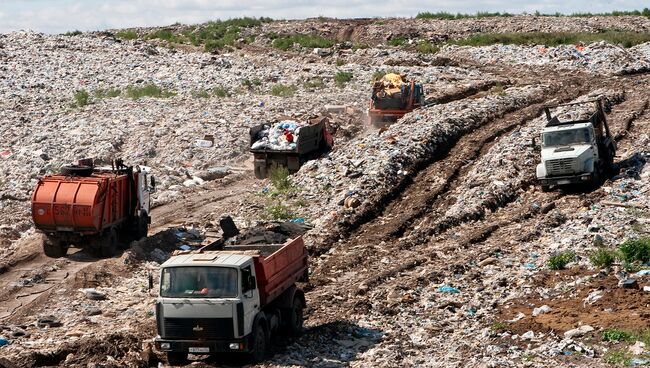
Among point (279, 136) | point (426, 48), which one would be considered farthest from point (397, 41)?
point (279, 136)

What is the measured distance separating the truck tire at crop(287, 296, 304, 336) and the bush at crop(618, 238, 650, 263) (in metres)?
6.24

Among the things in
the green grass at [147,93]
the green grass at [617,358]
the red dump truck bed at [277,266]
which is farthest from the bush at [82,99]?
the green grass at [617,358]

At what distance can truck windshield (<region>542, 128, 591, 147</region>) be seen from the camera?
26.9 m

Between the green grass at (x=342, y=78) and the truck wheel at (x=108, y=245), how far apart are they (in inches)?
991

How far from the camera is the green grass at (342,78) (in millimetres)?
48331

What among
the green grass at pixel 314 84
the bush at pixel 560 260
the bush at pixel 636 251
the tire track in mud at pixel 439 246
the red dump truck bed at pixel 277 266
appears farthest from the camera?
A: the green grass at pixel 314 84

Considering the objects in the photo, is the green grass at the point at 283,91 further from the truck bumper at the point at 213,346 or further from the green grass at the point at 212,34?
the truck bumper at the point at 213,346

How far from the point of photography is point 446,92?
45.3 meters

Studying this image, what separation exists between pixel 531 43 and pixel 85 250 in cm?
4073

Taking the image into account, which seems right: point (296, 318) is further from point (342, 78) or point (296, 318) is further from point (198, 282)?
point (342, 78)

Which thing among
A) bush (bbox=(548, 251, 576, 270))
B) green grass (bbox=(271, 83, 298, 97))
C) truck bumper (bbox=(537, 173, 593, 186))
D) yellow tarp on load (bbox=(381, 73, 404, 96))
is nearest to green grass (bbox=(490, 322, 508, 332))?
bush (bbox=(548, 251, 576, 270))

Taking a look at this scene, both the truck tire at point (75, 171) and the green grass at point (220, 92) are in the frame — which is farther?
the green grass at point (220, 92)

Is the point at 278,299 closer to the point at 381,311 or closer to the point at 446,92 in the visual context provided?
the point at 381,311

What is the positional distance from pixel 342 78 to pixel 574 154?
23.8 meters
